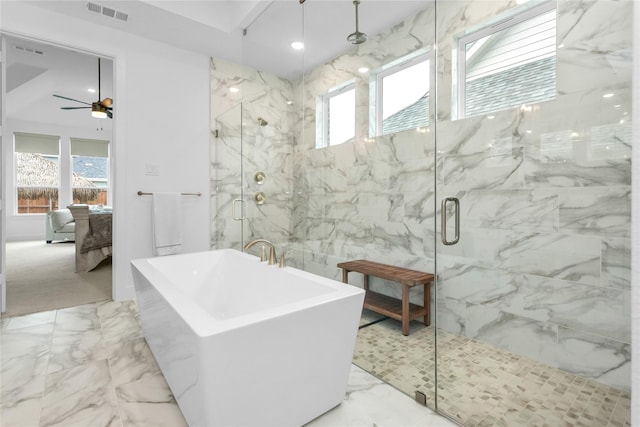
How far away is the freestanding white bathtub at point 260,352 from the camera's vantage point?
42.7 inches

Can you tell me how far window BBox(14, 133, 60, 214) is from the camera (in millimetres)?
6719

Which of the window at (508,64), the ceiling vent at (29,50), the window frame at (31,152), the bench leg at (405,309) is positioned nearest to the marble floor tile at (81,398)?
the bench leg at (405,309)

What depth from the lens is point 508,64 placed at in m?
1.78

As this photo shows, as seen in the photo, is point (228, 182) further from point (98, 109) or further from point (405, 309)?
point (98, 109)

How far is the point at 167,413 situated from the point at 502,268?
1769mm

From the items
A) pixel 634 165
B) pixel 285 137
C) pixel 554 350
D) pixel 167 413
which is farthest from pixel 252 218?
pixel 634 165

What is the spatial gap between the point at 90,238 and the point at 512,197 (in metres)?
4.76

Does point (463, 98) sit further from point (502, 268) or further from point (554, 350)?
point (554, 350)

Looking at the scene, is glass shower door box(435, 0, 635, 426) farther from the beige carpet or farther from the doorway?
the beige carpet

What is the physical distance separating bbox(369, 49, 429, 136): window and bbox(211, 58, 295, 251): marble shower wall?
2.51 feet

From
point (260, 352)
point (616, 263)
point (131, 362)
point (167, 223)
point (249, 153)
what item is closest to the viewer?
point (260, 352)

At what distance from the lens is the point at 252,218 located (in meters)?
3.06

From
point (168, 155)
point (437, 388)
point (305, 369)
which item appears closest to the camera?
point (305, 369)

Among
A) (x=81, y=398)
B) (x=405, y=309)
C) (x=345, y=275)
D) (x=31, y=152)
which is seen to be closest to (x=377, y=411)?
(x=405, y=309)
